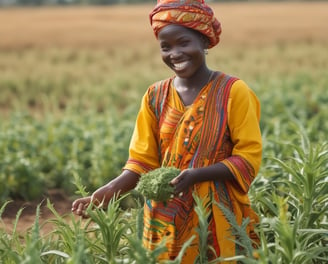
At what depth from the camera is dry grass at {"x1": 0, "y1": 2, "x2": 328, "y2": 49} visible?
24.0m

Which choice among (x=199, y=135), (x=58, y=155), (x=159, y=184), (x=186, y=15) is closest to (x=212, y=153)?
(x=199, y=135)

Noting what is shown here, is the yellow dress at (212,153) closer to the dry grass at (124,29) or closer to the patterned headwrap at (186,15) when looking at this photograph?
the patterned headwrap at (186,15)

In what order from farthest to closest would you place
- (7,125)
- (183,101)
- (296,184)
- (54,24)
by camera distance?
(54,24)
(7,125)
(296,184)
(183,101)

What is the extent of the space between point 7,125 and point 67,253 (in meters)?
4.93

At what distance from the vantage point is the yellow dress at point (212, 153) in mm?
3041

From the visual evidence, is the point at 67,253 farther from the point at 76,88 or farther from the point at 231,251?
the point at 76,88

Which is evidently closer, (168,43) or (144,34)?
(168,43)

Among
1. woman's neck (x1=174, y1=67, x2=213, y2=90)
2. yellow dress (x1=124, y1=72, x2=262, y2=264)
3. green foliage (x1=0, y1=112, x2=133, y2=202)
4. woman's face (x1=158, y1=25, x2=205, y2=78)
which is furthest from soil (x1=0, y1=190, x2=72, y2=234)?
woman's face (x1=158, y1=25, x2=205, y2=78)

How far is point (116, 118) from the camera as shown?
8.28 m

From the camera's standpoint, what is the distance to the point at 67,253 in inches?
123

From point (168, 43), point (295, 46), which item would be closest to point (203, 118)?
point (168, 43)

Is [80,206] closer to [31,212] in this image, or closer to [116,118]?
[31,212]

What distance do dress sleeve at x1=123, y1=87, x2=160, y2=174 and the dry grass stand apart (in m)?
19.4

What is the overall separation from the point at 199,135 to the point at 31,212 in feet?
9.02
